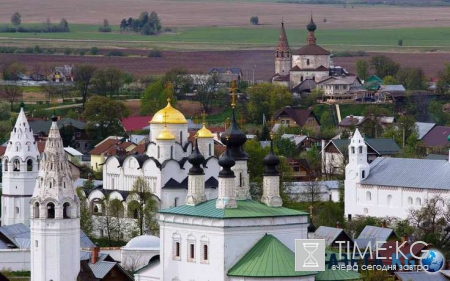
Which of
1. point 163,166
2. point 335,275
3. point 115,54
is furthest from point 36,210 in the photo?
point 115,54

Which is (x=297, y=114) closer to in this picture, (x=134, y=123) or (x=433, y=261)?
(x=134, y=123)

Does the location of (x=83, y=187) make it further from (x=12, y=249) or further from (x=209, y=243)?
(x=209, y=243)

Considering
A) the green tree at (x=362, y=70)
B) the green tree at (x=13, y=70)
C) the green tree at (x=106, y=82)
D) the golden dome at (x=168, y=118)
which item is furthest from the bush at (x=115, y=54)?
the golden dome at (x=168, y=118)

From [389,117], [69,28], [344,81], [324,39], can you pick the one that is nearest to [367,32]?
[324,39]

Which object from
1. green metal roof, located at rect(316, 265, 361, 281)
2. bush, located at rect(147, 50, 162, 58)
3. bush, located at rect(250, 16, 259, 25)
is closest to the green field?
bush, located at rect(250, 16, 259, 25)

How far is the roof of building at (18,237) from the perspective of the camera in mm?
58031

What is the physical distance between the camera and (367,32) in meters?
178

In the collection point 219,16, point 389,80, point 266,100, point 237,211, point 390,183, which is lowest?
point 390,183

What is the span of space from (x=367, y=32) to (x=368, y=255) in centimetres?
12737

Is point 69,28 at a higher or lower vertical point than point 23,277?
higher

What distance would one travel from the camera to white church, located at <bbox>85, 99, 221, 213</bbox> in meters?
66.5

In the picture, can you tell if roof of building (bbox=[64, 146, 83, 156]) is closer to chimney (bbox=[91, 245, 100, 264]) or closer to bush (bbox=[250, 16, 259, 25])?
chimney (bbox=[91, 245, 100, 264])

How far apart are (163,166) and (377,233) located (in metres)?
9.40

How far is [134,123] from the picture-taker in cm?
9588
